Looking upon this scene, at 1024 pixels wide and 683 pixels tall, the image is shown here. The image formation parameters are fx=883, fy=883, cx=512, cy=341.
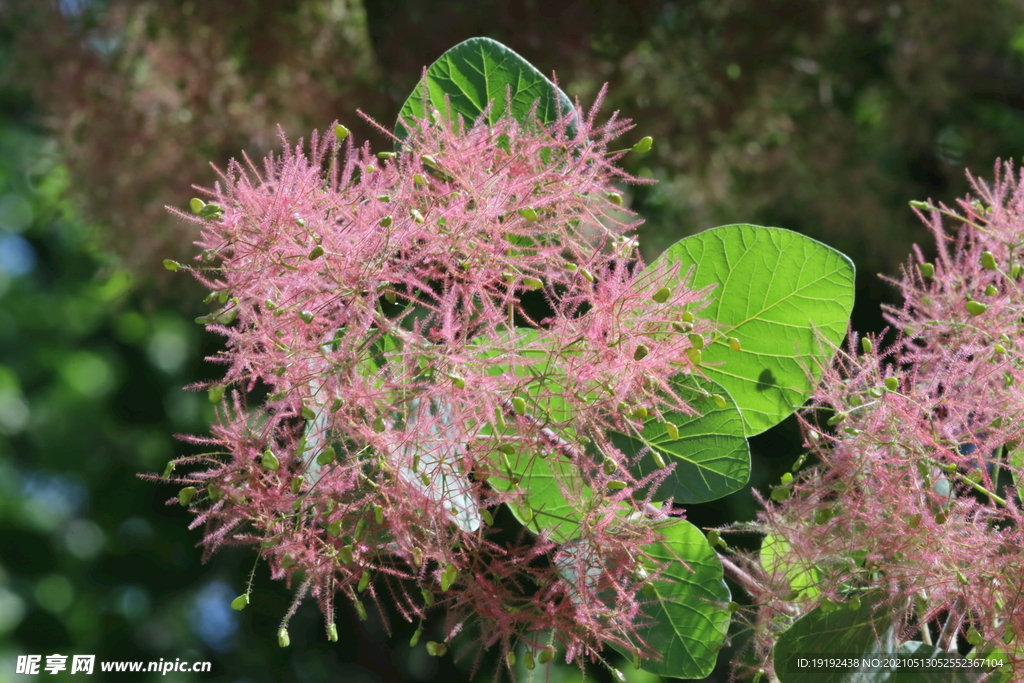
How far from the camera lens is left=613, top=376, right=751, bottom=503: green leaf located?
490mm

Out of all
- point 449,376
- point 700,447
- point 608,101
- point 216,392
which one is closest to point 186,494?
point 216,392

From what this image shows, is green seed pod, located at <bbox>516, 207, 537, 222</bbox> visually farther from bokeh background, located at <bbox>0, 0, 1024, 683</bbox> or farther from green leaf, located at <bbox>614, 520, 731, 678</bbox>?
bokeh background, located at <bbox>0, 0, 1024, 683</bbox>

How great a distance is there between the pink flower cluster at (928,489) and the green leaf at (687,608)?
4 centimetres

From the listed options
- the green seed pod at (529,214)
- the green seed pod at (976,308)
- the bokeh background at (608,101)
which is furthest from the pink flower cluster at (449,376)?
the bokeh background at (608,101)

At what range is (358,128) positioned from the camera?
4.85 feet

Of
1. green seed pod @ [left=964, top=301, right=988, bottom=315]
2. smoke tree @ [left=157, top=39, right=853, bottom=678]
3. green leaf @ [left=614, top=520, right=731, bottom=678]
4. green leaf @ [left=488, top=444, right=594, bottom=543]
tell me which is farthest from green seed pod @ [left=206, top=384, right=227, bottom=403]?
green seed pod @ [left=964, top=301, right=988, bottom=315]

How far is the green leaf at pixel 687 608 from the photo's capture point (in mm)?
506

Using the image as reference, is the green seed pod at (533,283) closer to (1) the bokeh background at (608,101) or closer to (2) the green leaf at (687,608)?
(2) the green leaf at (687,608)

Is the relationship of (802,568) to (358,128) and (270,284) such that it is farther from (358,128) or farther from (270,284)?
(358,128)

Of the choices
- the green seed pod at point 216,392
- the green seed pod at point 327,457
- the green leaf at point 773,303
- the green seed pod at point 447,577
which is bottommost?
the green seed pod at point 447,577

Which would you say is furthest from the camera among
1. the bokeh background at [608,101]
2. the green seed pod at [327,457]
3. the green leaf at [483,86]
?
the bokeh background at [608,101]

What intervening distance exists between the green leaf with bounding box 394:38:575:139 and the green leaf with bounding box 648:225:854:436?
126mm

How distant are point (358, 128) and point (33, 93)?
68cm

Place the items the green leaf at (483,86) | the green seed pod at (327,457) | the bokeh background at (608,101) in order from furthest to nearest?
the bokeh background at (608,101) < the green leaf at (483,86) < the green seed pod at (327,457)
